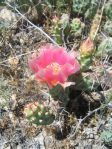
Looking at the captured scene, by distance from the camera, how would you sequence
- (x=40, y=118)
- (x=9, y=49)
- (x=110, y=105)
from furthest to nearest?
(x=9, y=49), (x=110, y=105), (x=40, y=118)

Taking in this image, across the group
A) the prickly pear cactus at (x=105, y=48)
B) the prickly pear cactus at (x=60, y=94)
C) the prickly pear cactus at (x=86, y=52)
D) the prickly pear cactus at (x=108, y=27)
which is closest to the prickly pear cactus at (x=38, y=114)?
the prickly pear cactus at (x=60, y=94)

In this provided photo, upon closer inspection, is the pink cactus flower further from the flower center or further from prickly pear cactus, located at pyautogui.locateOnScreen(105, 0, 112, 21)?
prickly pear cactus, located at pyautogui.locateOnScreen(105, 0, 112, 21)

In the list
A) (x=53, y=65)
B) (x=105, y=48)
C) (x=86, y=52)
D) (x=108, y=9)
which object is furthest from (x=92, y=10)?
(x=53, y=65)

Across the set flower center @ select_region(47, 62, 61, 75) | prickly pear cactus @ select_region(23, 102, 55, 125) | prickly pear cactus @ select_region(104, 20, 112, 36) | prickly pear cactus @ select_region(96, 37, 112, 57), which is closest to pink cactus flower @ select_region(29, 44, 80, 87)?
flower center @ select_region(47, 62, 61, 75)

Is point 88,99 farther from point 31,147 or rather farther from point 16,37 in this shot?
point 16,37

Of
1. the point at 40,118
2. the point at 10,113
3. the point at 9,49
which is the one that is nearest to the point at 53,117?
the point at 40,118

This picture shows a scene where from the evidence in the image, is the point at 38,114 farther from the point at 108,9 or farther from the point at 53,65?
the point at 108,9
